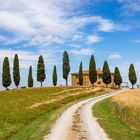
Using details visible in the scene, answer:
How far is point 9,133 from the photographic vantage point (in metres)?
30.9

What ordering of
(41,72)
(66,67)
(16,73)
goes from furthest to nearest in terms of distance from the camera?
(41,72), (66,67), (16,73)

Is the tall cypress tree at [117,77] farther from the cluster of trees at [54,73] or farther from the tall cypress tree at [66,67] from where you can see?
the tall cypress tree at [66,67]

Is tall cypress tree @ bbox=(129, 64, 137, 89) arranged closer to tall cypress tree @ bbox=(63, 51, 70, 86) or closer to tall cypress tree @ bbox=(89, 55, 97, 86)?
tall cypress tree @ bbox=(89, 55, 97, 86)

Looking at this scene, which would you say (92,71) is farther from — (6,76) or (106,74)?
(6,76)

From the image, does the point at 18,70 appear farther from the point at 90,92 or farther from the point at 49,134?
the point at 49,134

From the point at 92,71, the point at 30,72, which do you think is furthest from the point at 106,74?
Result: the point at 30,72

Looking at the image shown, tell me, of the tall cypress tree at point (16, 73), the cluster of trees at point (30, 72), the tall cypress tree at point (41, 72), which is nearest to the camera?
the cluster of trees at point (30, 72)

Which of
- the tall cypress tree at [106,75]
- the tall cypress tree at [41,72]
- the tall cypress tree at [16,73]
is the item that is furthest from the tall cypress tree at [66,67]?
the tall cypress tree at [16,73]

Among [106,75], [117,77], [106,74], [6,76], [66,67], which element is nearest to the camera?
[6,76]

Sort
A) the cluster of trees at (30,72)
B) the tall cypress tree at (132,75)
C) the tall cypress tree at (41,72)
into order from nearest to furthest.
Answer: the cluster of trees at (30,72) → the tall cypress tree at (41,72) → the tall cypress tree at (132,75)

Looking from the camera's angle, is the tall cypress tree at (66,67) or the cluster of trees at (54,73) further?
Answer: the tall cypress tree at (66,67)

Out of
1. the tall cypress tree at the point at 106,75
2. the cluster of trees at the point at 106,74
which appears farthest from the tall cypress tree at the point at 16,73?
the tall cypress tree at the point at 106,75

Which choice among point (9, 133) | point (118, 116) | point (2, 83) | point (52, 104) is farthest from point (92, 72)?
point (9, 133)

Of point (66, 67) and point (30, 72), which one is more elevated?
point (66, 67)
